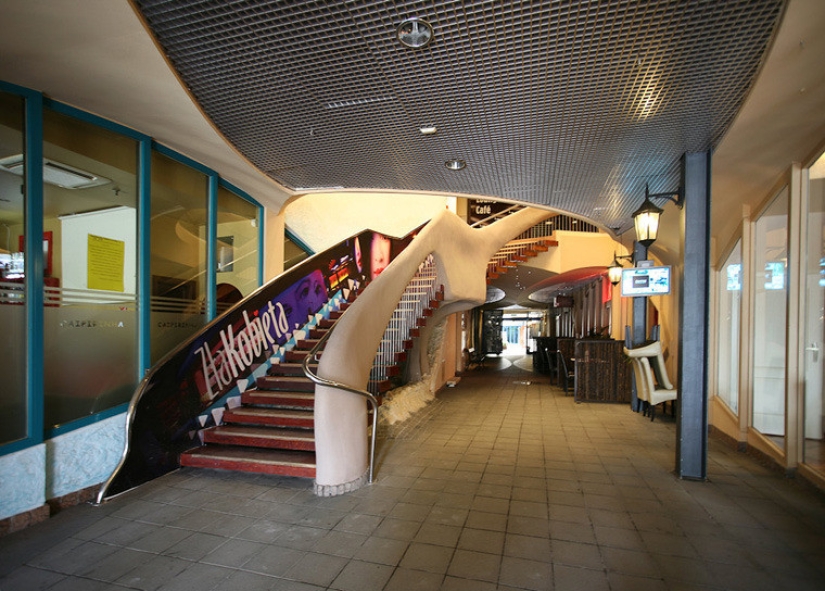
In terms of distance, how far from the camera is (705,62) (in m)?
2.87

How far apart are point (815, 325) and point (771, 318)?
2.58 ft

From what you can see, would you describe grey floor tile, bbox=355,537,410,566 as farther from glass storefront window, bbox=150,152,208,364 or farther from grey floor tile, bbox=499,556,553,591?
glass storefront window, bbox=150,152,208,364

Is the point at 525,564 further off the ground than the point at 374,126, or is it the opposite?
the point at 374,126

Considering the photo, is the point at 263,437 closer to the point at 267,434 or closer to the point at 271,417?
the point at 267,434

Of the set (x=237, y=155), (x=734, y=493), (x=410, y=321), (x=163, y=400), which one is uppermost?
(x=237, y=155)

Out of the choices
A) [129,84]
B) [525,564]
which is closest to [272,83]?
[129,84]

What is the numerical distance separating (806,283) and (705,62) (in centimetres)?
247

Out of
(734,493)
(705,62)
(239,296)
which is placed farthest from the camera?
(239,296)

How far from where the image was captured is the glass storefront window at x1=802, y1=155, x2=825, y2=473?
12.9ft

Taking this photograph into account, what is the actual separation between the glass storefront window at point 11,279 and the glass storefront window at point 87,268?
8.5 inches

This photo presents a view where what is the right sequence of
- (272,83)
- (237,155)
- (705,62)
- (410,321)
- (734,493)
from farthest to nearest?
(410,321)
(237,155)
(734,493)
(272,83)
(705,62)

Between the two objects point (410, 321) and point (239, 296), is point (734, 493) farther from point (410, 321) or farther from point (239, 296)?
point (239, 296)

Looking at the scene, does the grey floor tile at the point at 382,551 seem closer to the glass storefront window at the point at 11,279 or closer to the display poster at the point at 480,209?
the glass storefront window at the point at 11,279

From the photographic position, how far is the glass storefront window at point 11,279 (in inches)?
124
